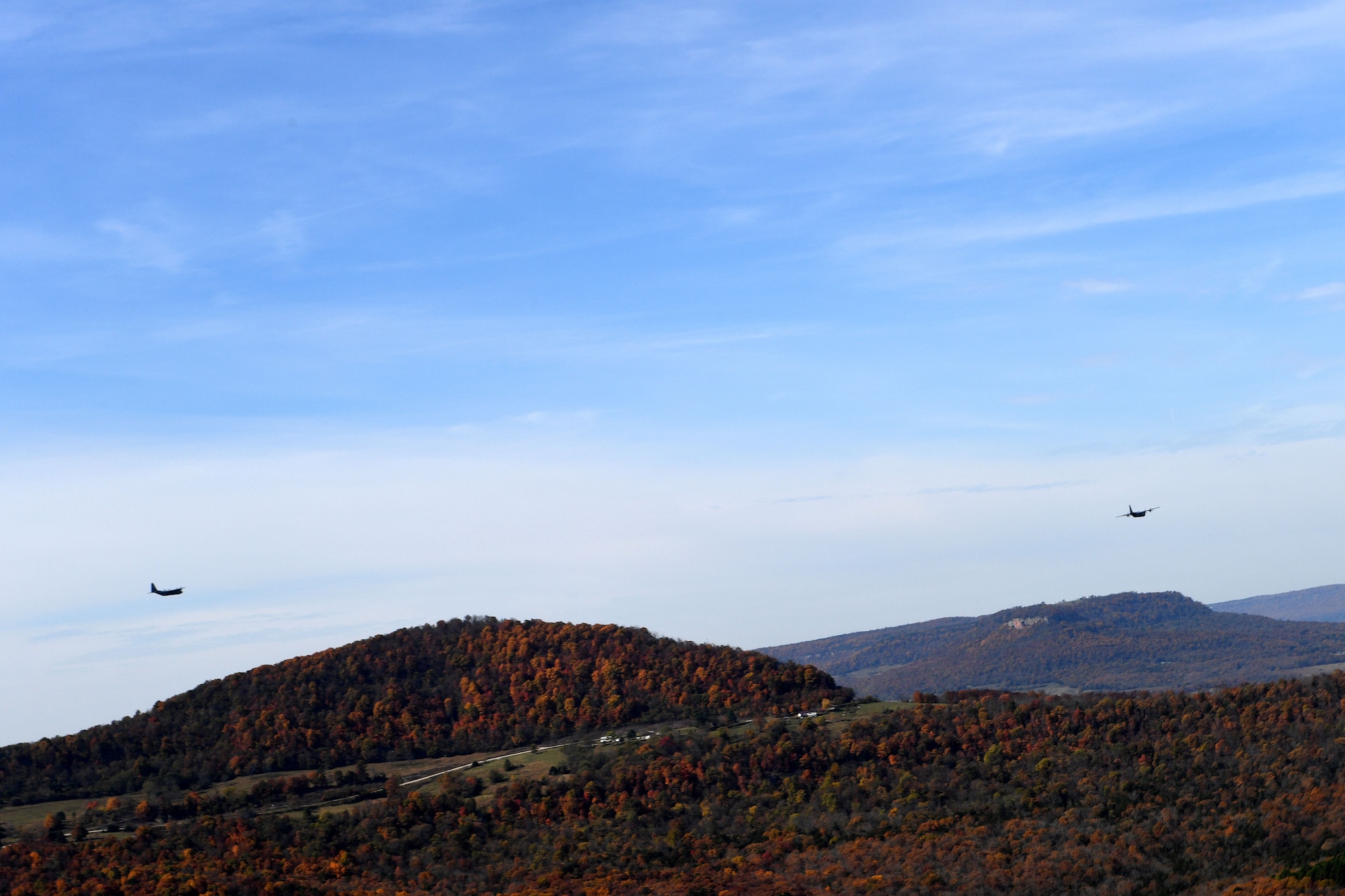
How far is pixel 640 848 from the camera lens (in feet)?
267

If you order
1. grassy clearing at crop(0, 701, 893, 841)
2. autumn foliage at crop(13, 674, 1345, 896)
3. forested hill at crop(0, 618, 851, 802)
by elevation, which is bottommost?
autumn foliage at crop(13, 674, 1345, 896)

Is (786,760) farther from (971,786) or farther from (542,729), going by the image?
(542,729)

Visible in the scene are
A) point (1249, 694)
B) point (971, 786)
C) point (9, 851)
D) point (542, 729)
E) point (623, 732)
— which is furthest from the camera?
point (542, 729)

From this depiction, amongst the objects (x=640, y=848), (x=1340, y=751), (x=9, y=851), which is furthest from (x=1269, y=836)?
(x=9, y=851)

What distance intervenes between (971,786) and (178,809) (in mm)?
61830

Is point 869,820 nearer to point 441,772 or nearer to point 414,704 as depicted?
point 441,772

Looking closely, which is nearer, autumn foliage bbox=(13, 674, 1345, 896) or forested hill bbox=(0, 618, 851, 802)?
autumn foliage bbox=(13, 674, 1345, 896)

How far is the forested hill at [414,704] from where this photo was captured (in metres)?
122

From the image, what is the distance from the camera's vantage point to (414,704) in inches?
5413

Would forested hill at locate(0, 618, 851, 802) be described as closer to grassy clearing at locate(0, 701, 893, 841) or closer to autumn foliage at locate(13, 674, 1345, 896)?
grassy clearing at locate(0, 701, 893, 841)

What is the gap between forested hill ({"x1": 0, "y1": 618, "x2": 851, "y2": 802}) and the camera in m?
122

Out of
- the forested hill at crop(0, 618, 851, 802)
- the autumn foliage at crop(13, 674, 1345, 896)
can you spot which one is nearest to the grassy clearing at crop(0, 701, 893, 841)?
the autumn foliage at crop(13, 674, 1345, 896)

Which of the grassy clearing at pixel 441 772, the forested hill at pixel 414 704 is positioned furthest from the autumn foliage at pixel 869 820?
the forested hill at pixel 414 704

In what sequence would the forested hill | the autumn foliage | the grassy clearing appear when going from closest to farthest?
the autumn foliage < the grassy clearing < the forested hill
